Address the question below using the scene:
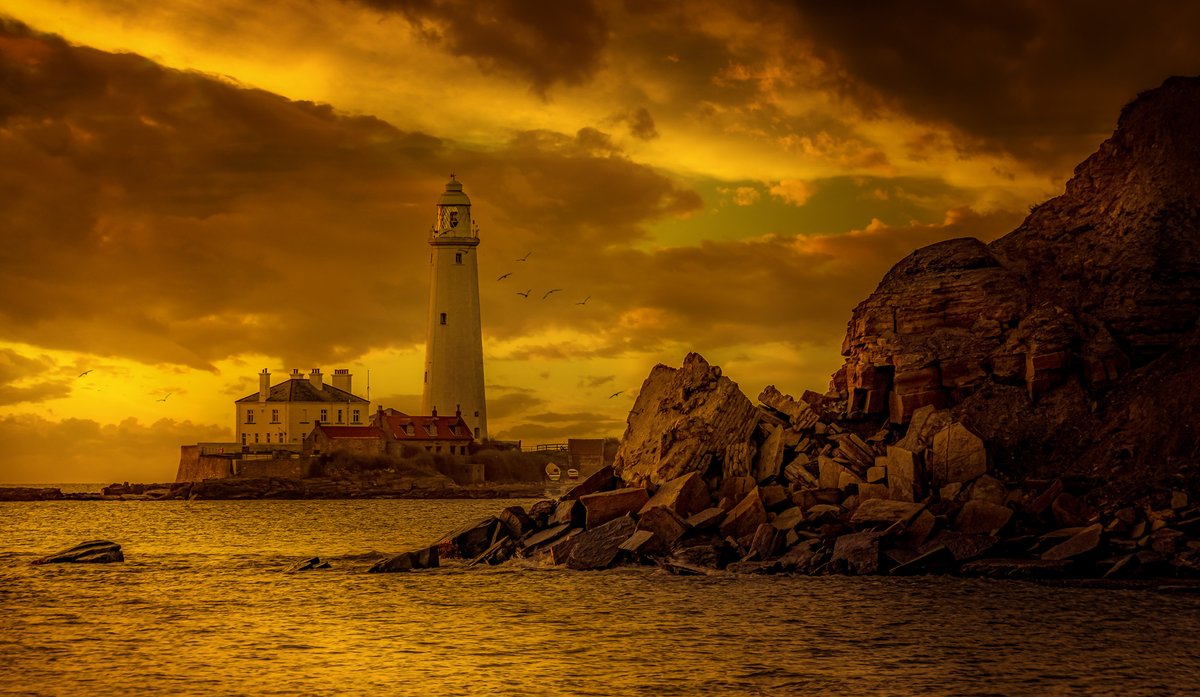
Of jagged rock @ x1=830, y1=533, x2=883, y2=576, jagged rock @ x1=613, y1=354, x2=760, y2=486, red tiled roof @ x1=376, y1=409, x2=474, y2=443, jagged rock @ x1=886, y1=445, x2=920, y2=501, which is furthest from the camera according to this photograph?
red tiled roof @ x1=376, y1=409, x2=474, y2=443

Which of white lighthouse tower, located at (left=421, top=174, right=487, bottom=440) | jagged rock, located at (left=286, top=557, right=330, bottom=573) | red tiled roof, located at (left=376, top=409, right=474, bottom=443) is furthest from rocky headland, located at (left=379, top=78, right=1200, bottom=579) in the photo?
red tiled roof, located at (left=376, top=409, right=474, bottom=443)

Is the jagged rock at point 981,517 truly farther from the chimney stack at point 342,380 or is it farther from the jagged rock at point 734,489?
the chimney stack at point 342,380

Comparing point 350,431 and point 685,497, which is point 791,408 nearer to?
point 685,497

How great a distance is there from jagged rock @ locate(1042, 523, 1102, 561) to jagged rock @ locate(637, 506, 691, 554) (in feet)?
30.5

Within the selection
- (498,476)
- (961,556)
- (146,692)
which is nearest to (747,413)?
(961,556)

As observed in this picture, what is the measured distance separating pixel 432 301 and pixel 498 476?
1765 centimetres

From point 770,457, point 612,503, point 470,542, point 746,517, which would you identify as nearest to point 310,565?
point 470,542

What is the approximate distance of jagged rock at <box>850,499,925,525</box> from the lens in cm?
3094

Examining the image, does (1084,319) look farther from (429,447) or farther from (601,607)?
(429,447)

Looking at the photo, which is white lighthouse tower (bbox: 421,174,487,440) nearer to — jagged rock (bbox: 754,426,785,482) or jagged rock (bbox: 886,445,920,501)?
jagged rock (bbox: 754,426,785,482)

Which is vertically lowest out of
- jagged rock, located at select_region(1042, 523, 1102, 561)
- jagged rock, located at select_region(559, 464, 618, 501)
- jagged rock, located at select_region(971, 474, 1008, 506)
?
jagged rock, located at select_region(1042, 523, 1102, 561)

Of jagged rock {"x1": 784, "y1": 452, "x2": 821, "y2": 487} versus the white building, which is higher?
the white building

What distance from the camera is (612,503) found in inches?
1393

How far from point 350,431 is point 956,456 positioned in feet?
237
